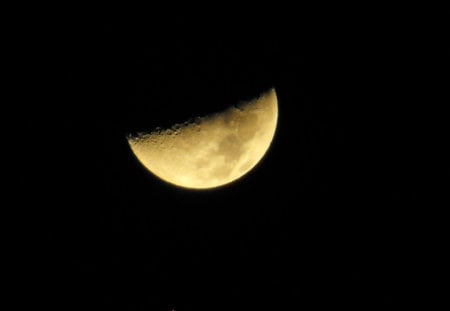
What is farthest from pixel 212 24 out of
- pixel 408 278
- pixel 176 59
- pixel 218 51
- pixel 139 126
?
pixel 408 278

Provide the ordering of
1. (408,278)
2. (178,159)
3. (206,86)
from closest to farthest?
(206,86) → (178,159) → (408,278)

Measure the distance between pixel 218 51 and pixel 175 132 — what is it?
0.72 meters

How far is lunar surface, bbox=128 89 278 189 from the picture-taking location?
247 centimetres

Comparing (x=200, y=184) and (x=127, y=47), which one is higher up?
(x=127, y=47)

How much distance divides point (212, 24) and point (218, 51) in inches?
7.4

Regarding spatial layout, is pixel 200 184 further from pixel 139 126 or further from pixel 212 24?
pixel 212 24

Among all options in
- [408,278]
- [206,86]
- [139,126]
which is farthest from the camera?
[408,278]

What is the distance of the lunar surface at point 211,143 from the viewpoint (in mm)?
2472

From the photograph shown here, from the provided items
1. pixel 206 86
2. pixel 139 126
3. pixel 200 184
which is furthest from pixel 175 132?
pixel 200 184

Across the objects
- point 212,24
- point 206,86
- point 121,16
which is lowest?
point 206,86

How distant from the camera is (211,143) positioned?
8.39 ft

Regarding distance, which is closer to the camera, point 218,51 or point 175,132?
point 218,51

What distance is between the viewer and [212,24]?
2078 millimetres

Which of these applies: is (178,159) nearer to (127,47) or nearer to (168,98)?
(168,98)
